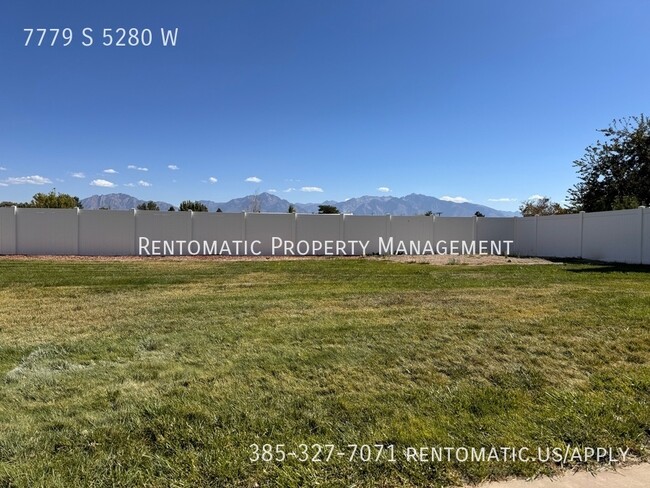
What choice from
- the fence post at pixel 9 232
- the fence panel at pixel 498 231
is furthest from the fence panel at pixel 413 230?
the fence post at pixel 9 232

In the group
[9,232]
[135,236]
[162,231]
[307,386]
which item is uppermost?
[162,231]

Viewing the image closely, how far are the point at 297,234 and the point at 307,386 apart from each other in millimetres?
15320

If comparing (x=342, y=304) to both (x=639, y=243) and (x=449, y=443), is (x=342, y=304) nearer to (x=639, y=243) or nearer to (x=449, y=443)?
(x=449, y=443)

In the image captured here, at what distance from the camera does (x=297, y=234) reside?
18.5 m

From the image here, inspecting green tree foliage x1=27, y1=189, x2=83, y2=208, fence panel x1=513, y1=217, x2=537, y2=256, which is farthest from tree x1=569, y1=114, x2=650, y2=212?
green tree foliage x1=27, y1=189, x2=83, y2=208

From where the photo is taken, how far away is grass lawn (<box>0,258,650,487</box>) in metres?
2.28

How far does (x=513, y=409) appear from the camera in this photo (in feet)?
9.52

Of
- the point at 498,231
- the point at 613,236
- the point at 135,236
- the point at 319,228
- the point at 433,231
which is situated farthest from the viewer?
the point at 498,231

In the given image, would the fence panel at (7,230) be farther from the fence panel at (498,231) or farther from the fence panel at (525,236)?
the fence panel at (525,236)

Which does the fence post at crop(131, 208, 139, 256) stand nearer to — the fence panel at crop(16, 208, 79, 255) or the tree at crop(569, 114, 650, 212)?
the fence panel at crop(16, 208, 79, 255)

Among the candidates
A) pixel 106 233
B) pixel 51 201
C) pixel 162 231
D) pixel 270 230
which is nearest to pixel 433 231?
pixel 270 230

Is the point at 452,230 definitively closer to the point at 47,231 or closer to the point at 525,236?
the point at 525,236

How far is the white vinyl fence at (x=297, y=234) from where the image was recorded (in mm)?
16297

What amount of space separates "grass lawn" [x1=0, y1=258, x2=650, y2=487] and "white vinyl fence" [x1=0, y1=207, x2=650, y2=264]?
10.9 metres
